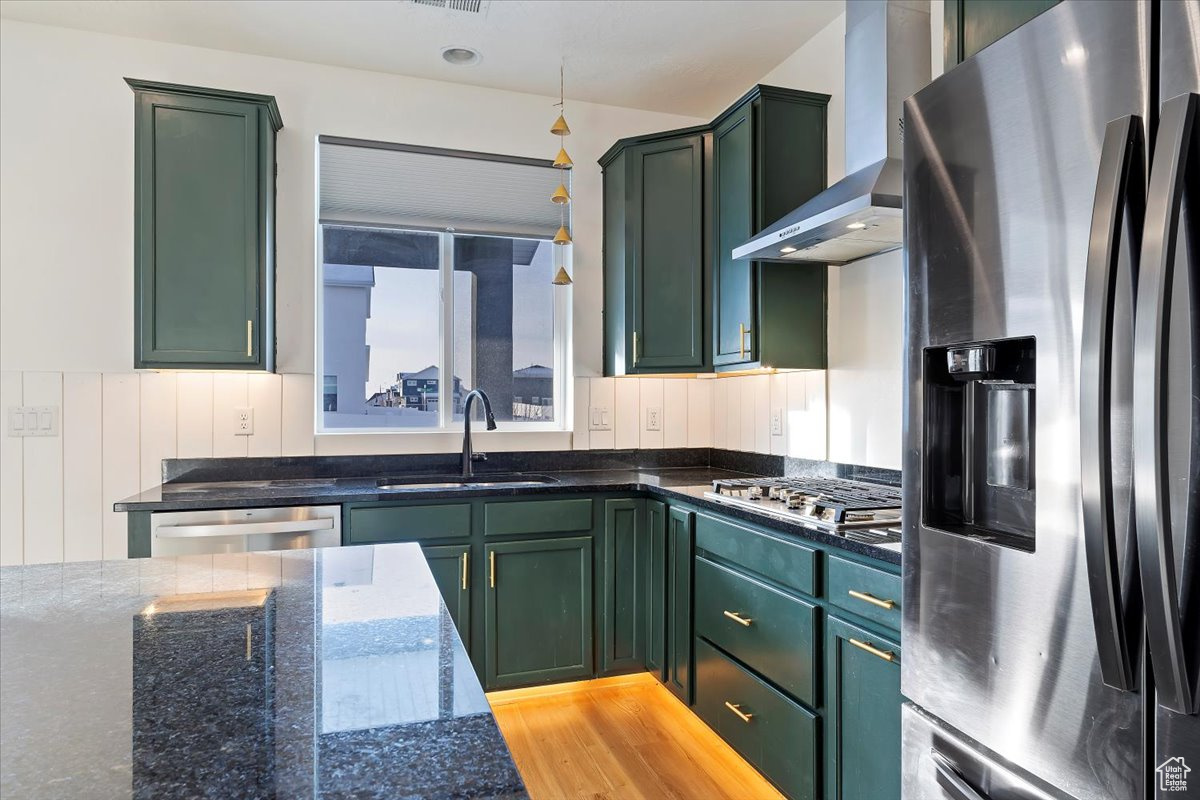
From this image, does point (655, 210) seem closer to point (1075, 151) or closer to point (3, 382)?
point (1075, 151)

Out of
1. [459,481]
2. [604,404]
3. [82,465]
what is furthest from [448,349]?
[82,465]

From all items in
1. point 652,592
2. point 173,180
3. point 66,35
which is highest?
point 66,35

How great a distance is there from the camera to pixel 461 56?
3164mm

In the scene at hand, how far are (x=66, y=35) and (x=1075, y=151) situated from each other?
142 inches

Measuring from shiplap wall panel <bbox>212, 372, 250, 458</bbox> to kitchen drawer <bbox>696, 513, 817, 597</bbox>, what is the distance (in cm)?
198

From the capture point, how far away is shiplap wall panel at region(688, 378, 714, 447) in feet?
12.3

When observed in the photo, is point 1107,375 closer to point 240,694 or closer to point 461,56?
point 240,694

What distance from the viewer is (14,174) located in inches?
114

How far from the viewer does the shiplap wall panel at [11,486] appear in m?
2.87

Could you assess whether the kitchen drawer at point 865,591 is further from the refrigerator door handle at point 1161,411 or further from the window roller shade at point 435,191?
the window roller shade at point 435,191

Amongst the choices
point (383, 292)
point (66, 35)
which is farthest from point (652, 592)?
point (66, 35)

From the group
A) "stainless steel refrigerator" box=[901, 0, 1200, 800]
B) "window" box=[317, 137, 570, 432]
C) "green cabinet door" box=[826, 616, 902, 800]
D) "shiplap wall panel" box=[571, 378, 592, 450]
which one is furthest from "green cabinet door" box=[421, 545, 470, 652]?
"stainless steel refrigerator" box=[901, 0, 1200, 800]

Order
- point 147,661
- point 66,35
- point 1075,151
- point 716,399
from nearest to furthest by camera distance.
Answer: point 147,661, point 1075,151, point 66,35, point 716,399

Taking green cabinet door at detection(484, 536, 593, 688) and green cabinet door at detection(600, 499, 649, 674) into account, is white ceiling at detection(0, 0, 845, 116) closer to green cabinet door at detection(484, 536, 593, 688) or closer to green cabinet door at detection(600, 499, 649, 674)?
green cabinet door at detection(600, 499, 649, 674)
